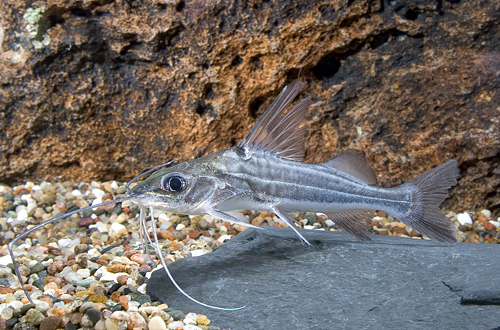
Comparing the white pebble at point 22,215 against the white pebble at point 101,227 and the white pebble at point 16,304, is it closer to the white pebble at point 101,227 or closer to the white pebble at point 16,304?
the white pebble at point 101,227

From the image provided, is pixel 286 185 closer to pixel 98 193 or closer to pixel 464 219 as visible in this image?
pixel 464 219

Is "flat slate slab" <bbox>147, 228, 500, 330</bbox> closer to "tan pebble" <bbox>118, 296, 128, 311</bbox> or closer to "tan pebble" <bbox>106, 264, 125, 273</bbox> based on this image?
"tan pebble" <bbox>118, 296, 128, 311</bbox>

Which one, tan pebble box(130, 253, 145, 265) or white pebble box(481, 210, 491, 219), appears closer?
tan pebble box(130, 253, 145, 265)

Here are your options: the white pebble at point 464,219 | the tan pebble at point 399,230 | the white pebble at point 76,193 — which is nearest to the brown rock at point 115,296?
the white pebble at point 76,193

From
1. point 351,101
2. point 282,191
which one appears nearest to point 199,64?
point 351,101

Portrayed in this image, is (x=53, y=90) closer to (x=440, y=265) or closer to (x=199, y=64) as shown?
(x=199, y=64)

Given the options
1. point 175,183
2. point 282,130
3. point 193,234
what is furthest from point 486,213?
point 175,183

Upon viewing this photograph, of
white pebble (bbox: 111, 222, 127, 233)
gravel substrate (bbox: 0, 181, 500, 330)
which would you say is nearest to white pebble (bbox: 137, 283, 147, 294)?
gravel substrate (bbox: 0, 181, 500, 330)
